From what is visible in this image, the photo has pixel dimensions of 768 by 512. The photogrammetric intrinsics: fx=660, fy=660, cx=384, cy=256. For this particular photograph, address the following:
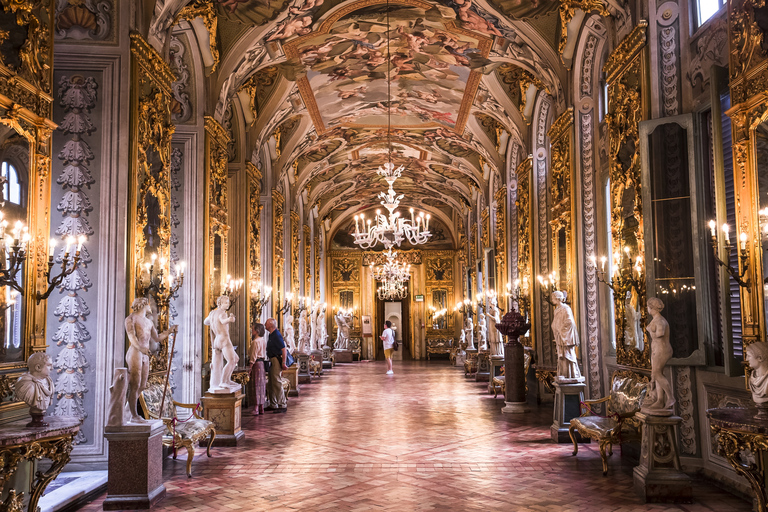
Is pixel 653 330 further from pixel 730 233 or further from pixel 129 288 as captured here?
pixel 129 288

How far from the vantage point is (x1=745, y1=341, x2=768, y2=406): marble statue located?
16.5 ft

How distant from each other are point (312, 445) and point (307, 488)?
95.9 inches

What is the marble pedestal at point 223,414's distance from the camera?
9.29 meters

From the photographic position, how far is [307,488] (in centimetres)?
677

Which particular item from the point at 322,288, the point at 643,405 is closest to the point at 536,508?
the point at 643,405

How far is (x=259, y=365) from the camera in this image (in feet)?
40.8

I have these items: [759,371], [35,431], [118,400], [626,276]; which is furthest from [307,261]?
[759,371]

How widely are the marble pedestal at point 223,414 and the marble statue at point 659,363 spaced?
5526mm

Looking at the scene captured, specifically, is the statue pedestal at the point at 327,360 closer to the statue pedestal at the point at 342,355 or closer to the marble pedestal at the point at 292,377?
the statue pedestal at the point at 342,355

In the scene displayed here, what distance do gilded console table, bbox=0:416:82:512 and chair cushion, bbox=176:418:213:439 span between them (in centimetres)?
239

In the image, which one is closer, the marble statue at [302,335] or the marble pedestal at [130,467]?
the marble pedestal at [130,467]

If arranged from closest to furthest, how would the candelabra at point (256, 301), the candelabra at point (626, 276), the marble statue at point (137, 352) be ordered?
the marble statue at point (137, 352) < the candelabra at point (626, 276) < the candelabra at point (256, 301)

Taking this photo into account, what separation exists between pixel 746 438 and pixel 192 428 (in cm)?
588

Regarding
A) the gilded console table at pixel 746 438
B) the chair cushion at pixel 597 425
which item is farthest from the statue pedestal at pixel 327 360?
the gilded console table at pixel 746 438
